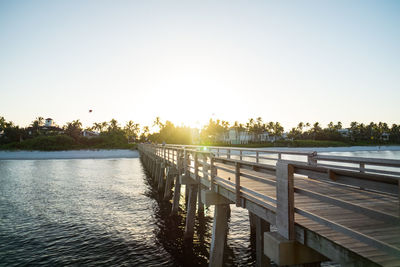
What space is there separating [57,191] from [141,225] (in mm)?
13293

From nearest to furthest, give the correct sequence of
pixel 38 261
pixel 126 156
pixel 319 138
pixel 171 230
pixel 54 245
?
pixel 38 261 < pixel 54 245 < pixel 171 230 < pixel 126 156 < pixel 319 138

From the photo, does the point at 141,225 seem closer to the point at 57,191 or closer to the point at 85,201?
the point at 85,201

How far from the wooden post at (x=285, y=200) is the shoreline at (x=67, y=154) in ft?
229

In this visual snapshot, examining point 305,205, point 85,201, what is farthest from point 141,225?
point 305,205

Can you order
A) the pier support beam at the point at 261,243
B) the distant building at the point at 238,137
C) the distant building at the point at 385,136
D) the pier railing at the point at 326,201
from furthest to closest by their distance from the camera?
1. the distant building at the point at 385,136
2. the distant building at the point at 238,137
3. the pier support beam at the point at 261,243
4. the pier railing at the point at 326,201

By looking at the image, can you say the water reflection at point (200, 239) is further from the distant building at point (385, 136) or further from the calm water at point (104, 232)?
the distant building at point (385, 136)

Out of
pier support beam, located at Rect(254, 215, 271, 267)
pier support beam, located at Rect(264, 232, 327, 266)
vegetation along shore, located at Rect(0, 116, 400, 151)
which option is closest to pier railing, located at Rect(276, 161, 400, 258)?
pier support beam, located at Rect(264, 232, 327, 266)

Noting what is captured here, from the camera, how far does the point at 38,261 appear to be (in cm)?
949

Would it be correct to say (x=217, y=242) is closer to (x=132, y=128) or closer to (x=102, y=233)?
(x=102, y=233)

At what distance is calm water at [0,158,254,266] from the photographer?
9.67 metres

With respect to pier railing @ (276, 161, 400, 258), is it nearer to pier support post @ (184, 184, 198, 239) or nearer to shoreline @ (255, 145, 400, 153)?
pier support post @ (184, 184, 198, 239)

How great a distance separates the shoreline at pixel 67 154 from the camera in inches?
2595

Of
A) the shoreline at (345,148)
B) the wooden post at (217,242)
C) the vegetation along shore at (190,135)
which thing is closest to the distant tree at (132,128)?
the vegetation along shore at (190,135)

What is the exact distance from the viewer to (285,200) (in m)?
3.79
